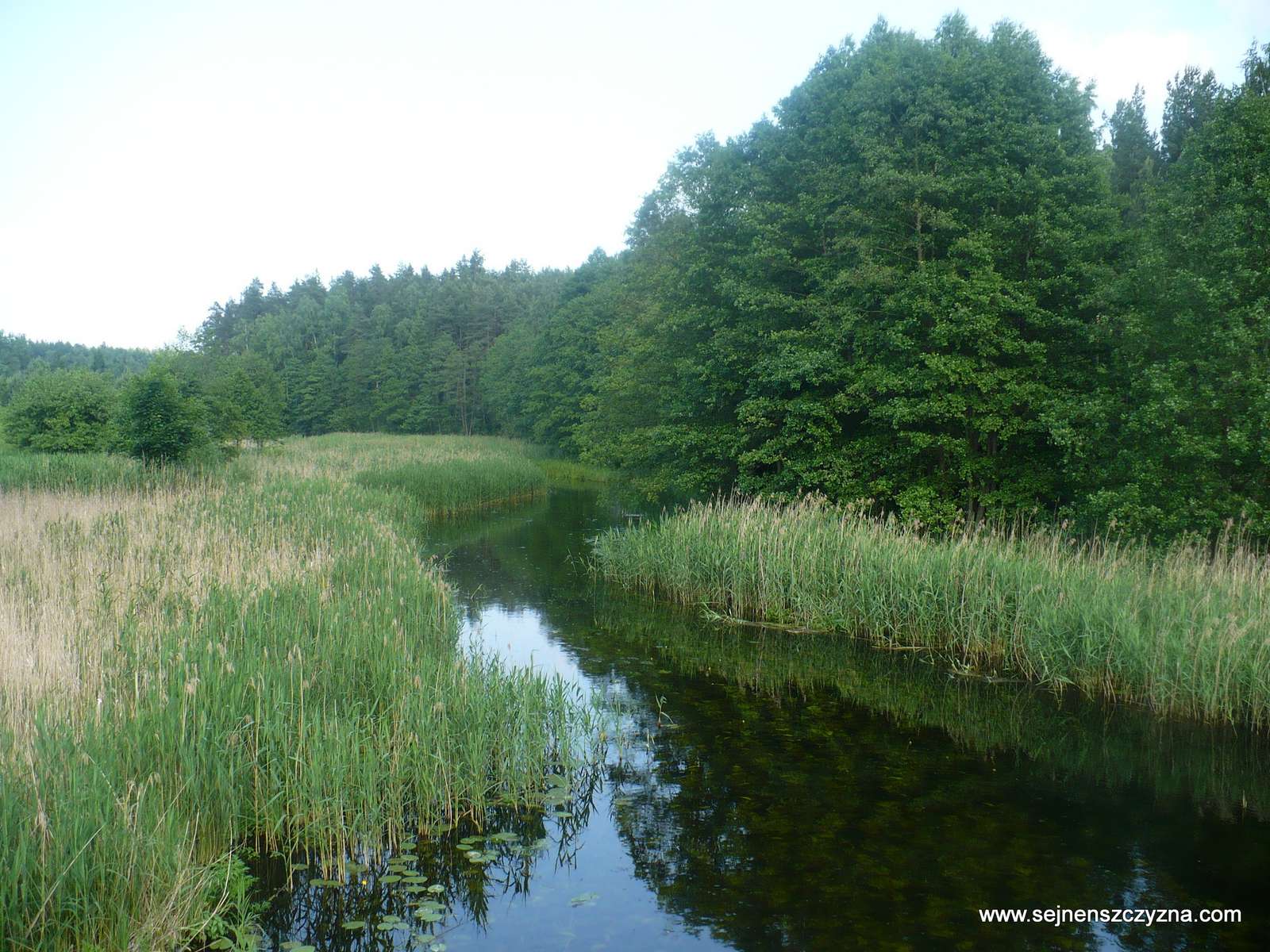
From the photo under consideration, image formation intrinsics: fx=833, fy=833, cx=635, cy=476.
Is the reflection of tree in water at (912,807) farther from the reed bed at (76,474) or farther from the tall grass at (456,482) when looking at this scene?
the tall grass at (456,482)

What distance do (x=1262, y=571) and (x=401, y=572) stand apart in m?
9.91

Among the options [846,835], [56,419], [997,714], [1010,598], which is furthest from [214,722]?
[56,419]

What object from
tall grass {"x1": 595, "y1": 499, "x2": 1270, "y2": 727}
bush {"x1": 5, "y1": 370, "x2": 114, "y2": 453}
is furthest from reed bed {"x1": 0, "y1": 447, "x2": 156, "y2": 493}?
tall grass {"x1": 595, "y1": 499, "x2": 1270, "y2": 727}

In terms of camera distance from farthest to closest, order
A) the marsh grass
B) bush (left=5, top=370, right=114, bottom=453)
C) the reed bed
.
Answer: bush (left=5, top=370, right=114, bottom=453), the reed bed, the marsh grass

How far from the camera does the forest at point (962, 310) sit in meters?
12.5

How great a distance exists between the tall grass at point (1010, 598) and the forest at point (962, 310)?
82.3 inches

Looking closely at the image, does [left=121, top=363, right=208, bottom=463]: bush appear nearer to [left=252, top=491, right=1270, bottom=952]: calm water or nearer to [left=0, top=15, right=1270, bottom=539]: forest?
[left=0, top=15, right=1270, bottom=539]: forest

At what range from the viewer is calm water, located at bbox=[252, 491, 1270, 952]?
5.02 metres

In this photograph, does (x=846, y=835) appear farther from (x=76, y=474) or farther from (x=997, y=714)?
(x=76, y=474)

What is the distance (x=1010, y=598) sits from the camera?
33.7 ft

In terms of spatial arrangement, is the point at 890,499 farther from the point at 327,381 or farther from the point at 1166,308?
the point at 327,381

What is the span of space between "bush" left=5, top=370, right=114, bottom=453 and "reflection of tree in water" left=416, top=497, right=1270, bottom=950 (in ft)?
95.2

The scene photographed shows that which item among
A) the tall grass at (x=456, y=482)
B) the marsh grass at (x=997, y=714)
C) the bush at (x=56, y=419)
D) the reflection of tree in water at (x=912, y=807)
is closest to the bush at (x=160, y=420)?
the tall grass at (x=456, y=482)

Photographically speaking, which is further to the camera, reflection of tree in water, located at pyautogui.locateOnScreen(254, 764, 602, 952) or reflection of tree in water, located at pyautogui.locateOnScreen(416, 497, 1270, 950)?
reflection of tree in water, located at pyautogui.locateOnScreen(416, 497, 1270, 950)
